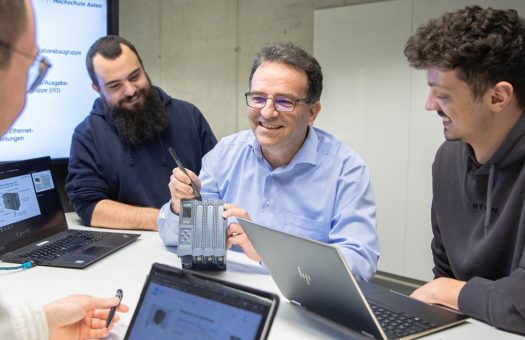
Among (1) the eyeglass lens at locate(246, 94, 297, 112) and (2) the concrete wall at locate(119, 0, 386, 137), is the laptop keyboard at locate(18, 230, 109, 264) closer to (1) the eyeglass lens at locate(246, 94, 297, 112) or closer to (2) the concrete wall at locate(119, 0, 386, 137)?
(1) the eyeglass lens at locate(246, 94, 297, 112)

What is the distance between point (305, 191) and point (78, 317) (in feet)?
3.10

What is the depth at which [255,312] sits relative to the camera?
2.88 ft

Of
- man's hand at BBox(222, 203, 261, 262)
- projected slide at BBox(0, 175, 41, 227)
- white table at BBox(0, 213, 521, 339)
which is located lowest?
white table at BBox(0, 213, 521, 339)

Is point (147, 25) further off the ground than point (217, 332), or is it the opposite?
point (147, 25)

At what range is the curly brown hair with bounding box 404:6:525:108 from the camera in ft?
4.73

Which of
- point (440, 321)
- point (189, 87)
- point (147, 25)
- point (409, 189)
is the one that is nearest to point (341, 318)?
point (440, 321)

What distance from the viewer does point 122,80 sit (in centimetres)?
248

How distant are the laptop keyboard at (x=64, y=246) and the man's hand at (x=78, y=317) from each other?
0.63m

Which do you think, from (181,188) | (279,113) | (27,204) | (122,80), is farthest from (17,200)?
(279,113)

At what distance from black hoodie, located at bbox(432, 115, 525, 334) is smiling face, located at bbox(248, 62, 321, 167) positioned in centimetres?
50

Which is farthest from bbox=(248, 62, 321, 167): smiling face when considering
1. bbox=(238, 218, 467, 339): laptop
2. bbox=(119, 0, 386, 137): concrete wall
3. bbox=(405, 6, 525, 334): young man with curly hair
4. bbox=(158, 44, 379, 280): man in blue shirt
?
bbox=(119, 0, 386, 137): concrete wall

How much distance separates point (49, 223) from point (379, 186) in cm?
236

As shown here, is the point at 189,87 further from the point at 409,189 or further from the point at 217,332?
the point at 217,332

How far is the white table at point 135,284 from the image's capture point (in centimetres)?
121
